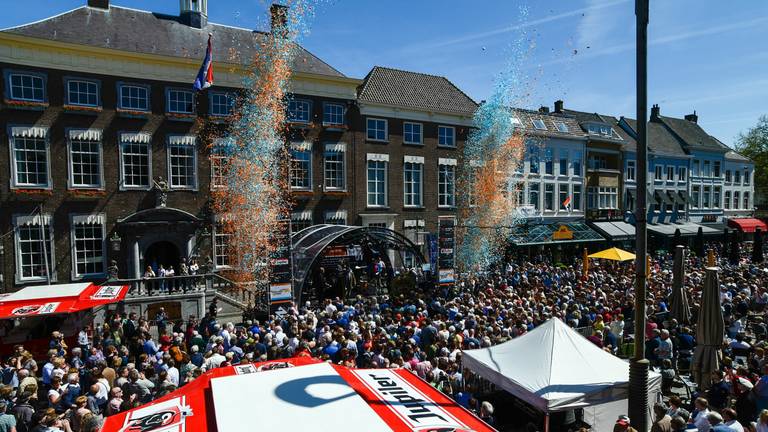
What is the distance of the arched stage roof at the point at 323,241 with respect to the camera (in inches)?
727

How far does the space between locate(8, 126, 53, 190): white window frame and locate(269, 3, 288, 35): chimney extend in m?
11.6

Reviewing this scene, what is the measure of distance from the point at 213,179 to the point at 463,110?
687 inches

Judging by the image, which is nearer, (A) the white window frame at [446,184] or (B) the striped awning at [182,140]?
(B) the striped awning at [182,140]

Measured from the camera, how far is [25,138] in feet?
67.4

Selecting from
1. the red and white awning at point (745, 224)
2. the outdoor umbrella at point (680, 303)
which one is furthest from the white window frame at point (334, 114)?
the red and white awning at point (745, 224)

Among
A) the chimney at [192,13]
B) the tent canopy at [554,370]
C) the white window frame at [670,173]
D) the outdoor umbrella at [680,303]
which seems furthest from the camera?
the white window frame at [670,173]

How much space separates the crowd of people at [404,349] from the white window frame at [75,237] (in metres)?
6.63

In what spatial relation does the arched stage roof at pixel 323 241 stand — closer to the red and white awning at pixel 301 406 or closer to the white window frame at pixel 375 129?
the white window frame at pixel 375 129

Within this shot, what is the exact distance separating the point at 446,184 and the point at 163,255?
18.1 m

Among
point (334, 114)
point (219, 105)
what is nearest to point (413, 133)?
point (334, 114)

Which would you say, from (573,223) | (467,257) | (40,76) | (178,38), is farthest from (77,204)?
(573,223)

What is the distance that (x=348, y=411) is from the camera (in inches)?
182

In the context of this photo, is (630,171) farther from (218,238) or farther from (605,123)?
(218,238)

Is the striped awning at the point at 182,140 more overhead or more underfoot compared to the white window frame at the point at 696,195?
more overhead
